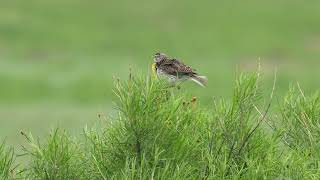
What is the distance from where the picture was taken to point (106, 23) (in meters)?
42.8

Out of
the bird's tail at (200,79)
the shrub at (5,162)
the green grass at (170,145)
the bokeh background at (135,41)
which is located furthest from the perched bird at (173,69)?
the bokeh background at (135,41)

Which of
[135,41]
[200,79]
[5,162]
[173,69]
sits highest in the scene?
[173,69]

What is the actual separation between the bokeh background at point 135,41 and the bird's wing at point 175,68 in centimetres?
2643

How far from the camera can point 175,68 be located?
217 inches

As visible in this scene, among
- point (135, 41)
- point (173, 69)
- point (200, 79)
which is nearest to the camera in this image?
point (173, 69)

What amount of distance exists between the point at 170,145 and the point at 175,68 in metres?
1.60

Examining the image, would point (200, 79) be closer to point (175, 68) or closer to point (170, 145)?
point (175, 68)

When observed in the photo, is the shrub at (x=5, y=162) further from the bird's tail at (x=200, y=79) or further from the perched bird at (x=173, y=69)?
the bird's tail at (x=200, y=79)

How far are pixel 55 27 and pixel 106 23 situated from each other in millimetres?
2324

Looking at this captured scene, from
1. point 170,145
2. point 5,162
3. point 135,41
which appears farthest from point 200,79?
point 135,41

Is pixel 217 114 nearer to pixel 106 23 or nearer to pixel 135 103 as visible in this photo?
pixel 135 103

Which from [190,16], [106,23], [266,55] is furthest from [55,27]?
[266,55]

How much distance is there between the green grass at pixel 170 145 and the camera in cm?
387

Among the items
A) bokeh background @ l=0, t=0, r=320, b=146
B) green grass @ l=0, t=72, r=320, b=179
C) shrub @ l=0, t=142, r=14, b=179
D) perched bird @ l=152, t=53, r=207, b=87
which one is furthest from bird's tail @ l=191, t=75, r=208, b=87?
bokeh background @ l=0, t=0, r=320, b=146
